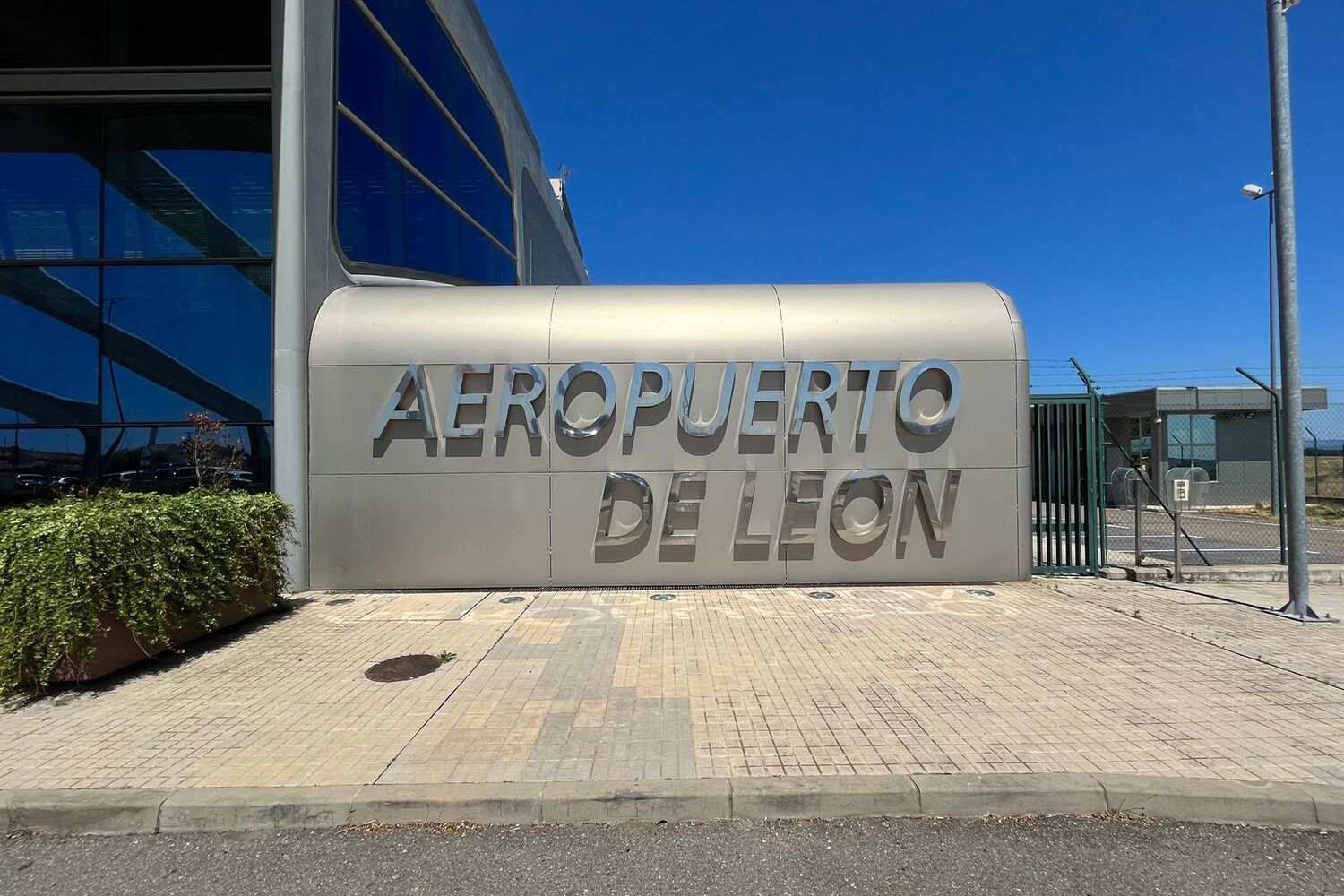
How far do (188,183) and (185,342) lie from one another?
2293 millimetres

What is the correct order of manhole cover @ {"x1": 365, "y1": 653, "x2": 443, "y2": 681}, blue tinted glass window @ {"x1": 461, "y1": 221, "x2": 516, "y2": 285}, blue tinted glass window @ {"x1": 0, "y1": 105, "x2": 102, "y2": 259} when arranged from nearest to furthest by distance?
manhole cover @ {"x1": 365, "y1": 653, "x2": 443, "y2": 681} → blue tinted glass window @ {"x1": 0, "y1": 105, "x2": 102, "y2": 259} → blue tinted glass window @ {"x1": 461, "y1": 221, "x2": 516, "y2": 285}

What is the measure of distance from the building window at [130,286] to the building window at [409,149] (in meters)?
1.20

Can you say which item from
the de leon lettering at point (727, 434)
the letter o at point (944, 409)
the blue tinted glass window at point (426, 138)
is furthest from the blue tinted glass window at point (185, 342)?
the letter o at point (944, 409)

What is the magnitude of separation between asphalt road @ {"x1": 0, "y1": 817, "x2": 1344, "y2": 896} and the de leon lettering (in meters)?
5.46

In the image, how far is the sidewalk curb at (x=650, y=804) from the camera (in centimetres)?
362

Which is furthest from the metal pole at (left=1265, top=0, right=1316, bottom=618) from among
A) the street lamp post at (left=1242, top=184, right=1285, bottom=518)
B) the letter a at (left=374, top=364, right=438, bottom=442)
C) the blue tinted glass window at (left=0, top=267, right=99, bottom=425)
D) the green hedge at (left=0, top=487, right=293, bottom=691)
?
the blue tinted glass window at (left=0, top=267, right=99, bottom=425)

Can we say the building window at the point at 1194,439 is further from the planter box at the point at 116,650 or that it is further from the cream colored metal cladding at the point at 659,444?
the planter box at the point at 116,650

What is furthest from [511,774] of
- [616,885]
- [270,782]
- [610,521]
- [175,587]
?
[610,521]

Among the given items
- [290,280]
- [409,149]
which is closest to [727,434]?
[290,280]

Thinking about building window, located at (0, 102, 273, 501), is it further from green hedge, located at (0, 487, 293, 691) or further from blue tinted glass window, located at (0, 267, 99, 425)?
green hedge, located at (0, 487, 293, 691)

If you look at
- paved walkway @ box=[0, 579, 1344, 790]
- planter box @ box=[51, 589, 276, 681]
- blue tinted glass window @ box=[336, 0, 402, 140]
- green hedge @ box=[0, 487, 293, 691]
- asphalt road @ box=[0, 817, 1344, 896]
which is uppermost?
blue tinted glass window @ box=[336, 0, 402, 140]

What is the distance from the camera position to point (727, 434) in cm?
897

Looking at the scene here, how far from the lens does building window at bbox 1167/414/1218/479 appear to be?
23.8 m

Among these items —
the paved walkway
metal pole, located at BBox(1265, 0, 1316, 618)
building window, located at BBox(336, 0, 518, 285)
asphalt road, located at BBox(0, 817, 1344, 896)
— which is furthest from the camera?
building window, located at BBox(336, 0, 518, 285)
